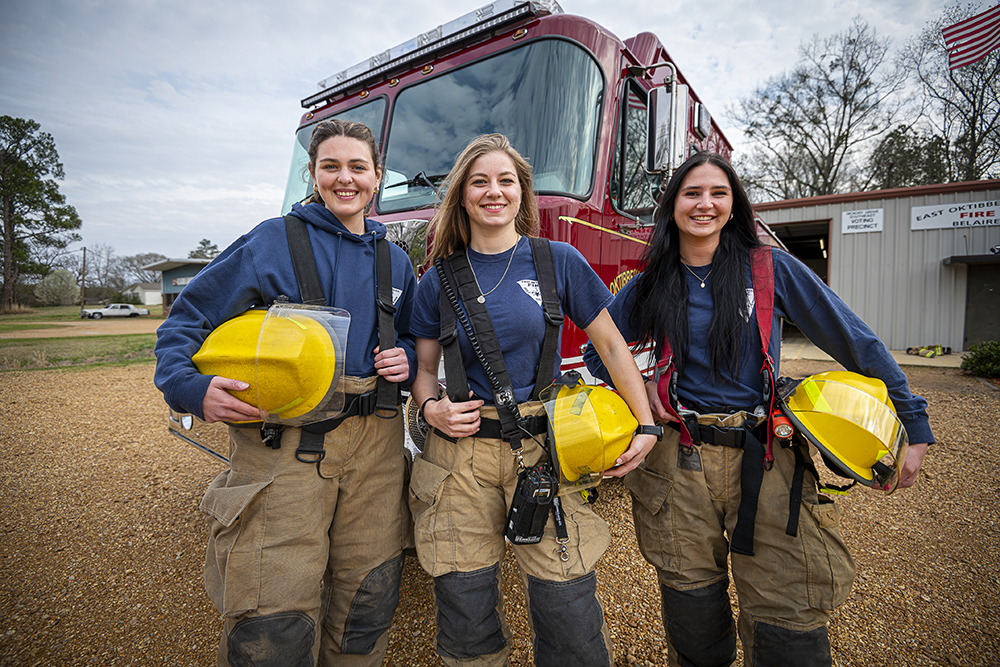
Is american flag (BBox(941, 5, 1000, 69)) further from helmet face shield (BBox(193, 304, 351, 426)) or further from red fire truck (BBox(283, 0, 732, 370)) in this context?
helmet face shield (BBox(193, 304, 351, 426))

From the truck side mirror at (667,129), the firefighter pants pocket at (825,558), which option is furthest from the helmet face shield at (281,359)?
the truck side mirror at (667,129)

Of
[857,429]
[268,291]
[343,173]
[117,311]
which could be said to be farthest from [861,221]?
[117,311]

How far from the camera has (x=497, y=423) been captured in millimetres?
1572

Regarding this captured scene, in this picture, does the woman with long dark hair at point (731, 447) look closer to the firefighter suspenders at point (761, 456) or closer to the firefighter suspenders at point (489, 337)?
the firefighter suspenders at point (761, 456)

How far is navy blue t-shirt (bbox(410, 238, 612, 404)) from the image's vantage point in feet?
5.23

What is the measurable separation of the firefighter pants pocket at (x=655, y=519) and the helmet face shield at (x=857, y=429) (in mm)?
504

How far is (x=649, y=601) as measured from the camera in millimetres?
2426

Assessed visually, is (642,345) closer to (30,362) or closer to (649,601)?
(649,601)

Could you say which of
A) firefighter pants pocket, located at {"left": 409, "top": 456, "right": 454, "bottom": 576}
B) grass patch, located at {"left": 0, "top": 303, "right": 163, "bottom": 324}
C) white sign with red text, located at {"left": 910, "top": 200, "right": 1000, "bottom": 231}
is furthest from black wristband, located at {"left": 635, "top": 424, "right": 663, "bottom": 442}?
grass patch, located at {"left": 0, "top": 303, "right": 163, "bottom": 324}

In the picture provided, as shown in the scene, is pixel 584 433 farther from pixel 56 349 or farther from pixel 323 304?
pixel 56 349

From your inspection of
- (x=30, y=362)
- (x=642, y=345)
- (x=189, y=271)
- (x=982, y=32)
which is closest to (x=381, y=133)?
(x=642, y=345)

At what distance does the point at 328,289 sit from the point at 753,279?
4.95 ft

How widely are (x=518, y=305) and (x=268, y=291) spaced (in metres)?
0.83

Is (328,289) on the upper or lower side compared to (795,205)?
lower
